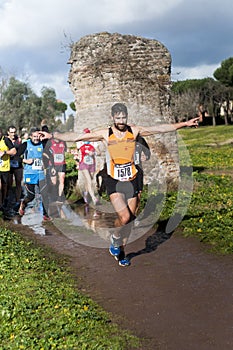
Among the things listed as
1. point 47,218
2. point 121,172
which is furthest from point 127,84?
point 121,172

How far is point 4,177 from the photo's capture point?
11148mm

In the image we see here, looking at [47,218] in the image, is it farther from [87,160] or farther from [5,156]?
[87,160]

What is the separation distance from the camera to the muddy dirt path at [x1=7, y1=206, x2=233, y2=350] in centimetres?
457

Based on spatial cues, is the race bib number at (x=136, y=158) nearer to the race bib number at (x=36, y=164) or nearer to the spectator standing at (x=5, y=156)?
the race bib number at (x=36, y=164)

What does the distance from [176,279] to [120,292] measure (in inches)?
33.0

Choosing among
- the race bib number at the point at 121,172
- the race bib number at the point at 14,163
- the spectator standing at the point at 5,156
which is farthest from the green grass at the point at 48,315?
the race bib number at the point at 14,163

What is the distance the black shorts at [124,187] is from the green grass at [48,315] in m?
1.40

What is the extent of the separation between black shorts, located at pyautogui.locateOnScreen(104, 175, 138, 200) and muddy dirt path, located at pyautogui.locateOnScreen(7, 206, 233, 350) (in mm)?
1027

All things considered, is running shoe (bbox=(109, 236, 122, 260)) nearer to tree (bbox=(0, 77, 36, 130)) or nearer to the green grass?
the green grass

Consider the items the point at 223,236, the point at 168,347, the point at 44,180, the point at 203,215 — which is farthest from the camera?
the point at 44,180

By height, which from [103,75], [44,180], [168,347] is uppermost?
[103,75]

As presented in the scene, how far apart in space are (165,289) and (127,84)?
299 inches

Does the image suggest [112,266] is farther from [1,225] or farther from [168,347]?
[1,225]

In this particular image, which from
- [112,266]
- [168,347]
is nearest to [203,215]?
[112,266]
